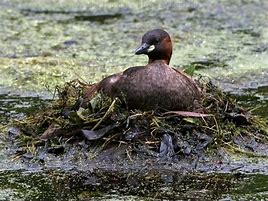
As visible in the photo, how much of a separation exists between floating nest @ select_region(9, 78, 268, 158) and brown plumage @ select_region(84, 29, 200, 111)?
2.6 inches

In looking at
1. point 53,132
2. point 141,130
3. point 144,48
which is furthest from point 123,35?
point 141,130

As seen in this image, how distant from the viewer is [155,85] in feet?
19.4

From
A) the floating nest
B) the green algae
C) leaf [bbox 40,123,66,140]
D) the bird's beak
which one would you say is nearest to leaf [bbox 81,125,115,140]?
the floating nest

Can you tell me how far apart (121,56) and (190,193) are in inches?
151

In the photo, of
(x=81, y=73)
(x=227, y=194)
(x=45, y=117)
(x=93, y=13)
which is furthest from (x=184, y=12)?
(x=227, y=194)

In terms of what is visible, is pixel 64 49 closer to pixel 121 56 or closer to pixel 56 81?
pixel 121 56

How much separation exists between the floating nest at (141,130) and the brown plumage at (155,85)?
0.07m

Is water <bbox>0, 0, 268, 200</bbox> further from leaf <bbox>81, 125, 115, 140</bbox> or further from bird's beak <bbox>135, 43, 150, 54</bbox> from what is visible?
bird's beak <bbox>135, 43, 150, 54</bbox>

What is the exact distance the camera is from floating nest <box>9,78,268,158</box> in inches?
229

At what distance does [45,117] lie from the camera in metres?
6.25

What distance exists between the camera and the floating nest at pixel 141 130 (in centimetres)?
582

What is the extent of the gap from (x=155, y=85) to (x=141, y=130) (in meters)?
0.31

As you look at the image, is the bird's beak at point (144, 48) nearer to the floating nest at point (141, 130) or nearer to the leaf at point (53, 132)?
the floating nest at point (141, 130)

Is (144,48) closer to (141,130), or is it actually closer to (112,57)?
(141,130)
